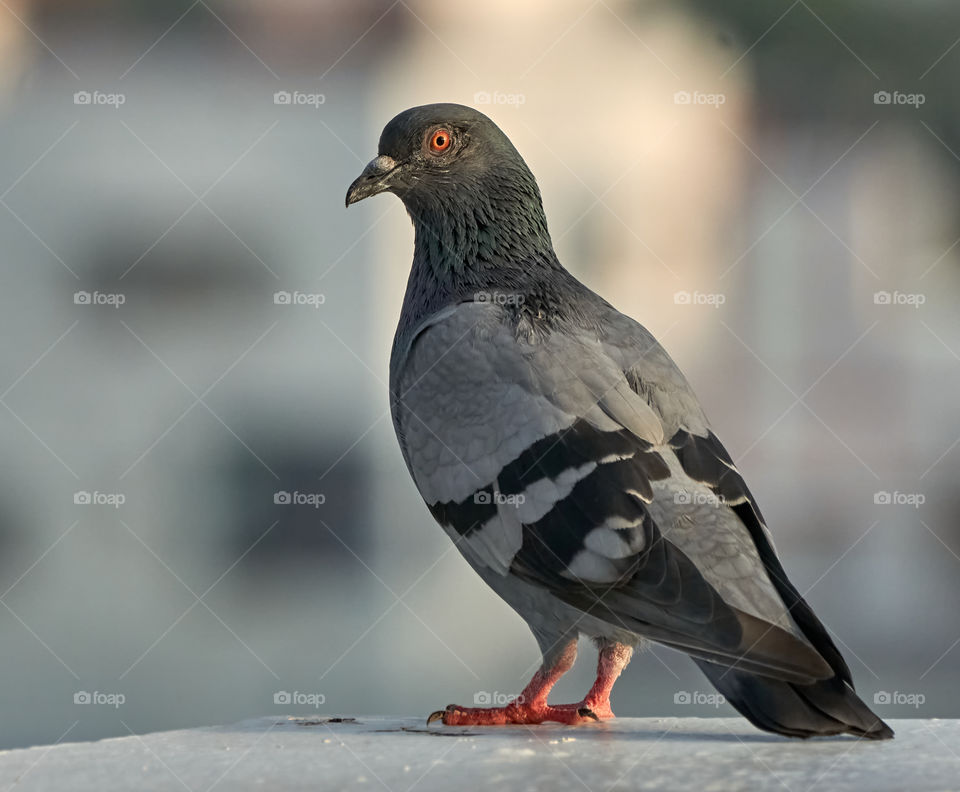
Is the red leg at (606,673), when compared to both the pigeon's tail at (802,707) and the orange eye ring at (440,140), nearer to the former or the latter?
the pigeon's tail at (802,707)

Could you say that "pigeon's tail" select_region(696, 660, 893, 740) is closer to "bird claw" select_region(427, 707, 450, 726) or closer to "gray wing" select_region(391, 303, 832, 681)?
"gray wing" select_region(391, 303, 832, 681)

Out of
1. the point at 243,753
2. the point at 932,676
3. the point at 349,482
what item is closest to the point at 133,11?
the point at 349,482

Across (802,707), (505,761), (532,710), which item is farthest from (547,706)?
(802,707)

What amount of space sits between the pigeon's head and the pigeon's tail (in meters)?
1.18

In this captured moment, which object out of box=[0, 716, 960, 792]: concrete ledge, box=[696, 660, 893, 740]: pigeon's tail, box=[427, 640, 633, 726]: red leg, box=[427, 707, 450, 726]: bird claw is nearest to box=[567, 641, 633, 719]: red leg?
box=[427, 640, 633, 726]: red leg

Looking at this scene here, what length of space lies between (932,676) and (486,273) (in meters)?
3.58

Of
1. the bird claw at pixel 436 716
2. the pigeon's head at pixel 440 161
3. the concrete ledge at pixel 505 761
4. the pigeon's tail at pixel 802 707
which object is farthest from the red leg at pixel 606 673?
the pigeon's head at pixel 440 161

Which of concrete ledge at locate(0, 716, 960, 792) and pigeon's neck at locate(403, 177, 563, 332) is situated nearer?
concrete ledge at locate(0, 716, 960, 792)

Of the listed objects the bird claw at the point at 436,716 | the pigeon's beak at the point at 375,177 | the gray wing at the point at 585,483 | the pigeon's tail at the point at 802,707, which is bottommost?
the bird claw at the point at 436,716

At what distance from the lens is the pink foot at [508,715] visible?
1.91 m

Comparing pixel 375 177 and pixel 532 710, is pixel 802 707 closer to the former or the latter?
pixel 532 710

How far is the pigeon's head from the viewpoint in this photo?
237 centimetres

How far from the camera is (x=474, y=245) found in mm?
2326

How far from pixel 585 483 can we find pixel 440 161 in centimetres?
86
